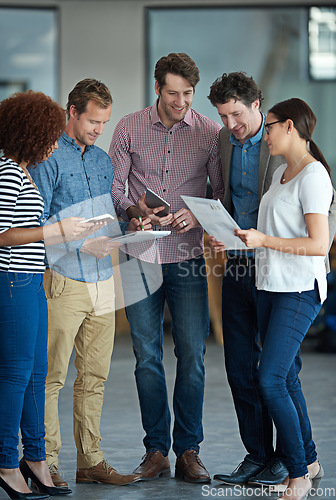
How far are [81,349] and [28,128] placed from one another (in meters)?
0.88

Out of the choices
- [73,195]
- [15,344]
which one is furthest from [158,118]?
[15,344]

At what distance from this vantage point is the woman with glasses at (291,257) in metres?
2.27

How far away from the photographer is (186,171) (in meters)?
2.79

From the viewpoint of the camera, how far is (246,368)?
268cm

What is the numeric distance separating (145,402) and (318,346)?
12.2ft

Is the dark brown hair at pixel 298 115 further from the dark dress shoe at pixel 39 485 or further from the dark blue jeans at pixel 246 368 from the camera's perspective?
the dark dress shoe at pixel 39 485

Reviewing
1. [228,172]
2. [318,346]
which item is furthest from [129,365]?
[228,172]

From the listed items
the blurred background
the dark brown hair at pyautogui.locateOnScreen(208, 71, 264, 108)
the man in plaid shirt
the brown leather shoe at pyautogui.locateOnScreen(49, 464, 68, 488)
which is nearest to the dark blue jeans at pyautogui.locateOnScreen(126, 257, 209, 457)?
the man in plaid shirt

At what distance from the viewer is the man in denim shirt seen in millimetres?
2557

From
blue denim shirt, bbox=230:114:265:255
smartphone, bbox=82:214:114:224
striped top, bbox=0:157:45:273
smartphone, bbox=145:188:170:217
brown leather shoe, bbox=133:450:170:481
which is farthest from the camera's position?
brown leather shoe, bbox=133:450:170:481

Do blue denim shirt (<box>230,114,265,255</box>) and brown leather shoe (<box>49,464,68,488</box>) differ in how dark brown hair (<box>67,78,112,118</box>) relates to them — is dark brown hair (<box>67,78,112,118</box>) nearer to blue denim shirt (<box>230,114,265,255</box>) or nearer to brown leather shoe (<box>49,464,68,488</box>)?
blue denim shirt (<box>230,114,265,255</box>)

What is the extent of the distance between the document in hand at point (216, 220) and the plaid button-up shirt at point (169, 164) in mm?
333

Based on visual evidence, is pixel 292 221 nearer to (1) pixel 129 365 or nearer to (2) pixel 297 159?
(2) pixel 297 159

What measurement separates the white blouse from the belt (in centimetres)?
19
